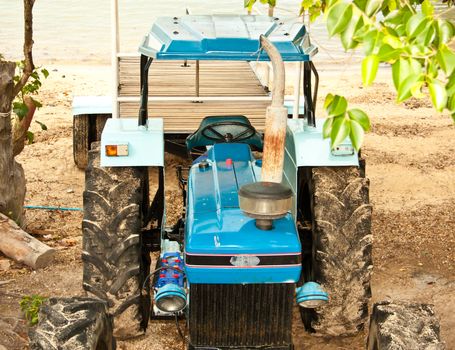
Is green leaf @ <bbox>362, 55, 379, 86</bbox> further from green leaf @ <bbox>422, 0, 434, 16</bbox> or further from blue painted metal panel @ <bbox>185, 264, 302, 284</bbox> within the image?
blue painted metal panel @ <bbox>185, 264, 302, 284</bbox>

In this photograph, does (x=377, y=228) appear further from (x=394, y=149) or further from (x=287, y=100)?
(x=394, y=149)

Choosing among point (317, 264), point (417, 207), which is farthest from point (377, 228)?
point (317, 264)

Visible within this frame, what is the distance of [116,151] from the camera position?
5.20 meters

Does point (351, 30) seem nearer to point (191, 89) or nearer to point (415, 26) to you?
point (415, 26)

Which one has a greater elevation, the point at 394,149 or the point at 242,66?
the point at 242,66

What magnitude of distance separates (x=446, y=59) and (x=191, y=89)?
7662mm

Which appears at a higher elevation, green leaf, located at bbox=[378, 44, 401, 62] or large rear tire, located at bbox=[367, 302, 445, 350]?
green leaf, located at bbox=[378, 44, 401, 62]

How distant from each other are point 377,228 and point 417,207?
0.82 metres

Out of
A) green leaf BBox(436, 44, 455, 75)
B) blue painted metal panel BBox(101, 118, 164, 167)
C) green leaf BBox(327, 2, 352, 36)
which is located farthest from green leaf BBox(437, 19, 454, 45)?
blue painted metal panel BBox(101, 118, 164, 167)

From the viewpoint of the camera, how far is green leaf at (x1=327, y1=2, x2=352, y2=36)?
2.38 m

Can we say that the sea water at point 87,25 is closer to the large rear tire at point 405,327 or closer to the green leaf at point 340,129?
the large rear tire at point 405,327

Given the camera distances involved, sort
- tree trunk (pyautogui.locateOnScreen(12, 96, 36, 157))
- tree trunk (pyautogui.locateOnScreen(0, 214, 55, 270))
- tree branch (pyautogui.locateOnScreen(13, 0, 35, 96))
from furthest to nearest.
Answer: tree trunk (pyautogui.locateOnScreen(12, 96, 36, 157)) → tree branch (pyautogui.locateOnScreen(13, 0, 35, 96)) → tree trunk (pyautogui.locateOnScreen(0, 214, 55, 270))

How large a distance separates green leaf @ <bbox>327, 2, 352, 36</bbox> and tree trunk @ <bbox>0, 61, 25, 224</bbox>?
4791 mm

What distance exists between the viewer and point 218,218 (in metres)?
4.59
